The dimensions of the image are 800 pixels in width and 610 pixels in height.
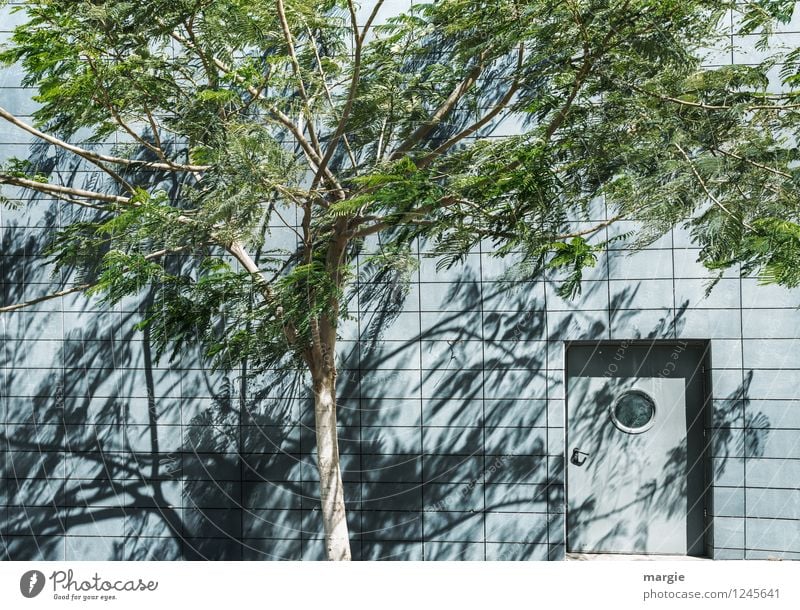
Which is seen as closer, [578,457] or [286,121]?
[286,121]

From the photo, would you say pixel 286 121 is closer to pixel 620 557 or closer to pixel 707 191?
pixel 707 191

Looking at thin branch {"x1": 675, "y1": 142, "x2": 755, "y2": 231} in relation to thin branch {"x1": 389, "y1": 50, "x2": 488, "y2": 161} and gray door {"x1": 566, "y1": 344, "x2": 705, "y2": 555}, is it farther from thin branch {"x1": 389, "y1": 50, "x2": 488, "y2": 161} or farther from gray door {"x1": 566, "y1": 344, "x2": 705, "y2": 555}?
gray door {"x1": 566, "y1": 344, "x2": 705, "y2": 555}

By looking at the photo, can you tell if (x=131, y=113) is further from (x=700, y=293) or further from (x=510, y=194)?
(x=700, y=293)

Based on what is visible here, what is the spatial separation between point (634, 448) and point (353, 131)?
2860 mm

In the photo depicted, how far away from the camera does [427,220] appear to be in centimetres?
295

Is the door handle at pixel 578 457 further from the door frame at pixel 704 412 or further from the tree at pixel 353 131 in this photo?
the tree at pixel 353 131

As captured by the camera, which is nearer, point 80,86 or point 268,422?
point 80,86

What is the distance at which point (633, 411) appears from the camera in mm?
4664

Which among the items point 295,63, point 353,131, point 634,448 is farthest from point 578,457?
point 295,63

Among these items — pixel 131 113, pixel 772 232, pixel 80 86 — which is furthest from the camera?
pixel 131 113

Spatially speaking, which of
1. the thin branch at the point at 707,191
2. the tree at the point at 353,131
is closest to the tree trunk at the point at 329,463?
the tree at the point at 353,131

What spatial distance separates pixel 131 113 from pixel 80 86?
40cm

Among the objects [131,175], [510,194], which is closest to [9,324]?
[131,175]
